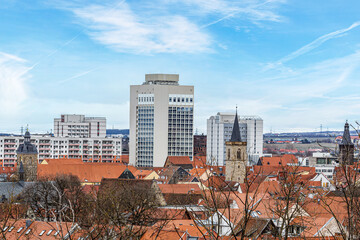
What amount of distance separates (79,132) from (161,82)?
5458cm

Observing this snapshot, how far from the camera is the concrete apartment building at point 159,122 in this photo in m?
117

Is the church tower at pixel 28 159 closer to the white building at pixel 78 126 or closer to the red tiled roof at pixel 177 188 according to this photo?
the red tiled roof at pixel 177 188

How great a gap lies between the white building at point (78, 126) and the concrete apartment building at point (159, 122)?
5128 centimetres

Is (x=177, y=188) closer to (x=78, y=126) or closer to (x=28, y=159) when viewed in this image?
(x=28, y=159)

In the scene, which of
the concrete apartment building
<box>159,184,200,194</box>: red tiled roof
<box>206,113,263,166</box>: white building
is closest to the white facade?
the concrete apartment building

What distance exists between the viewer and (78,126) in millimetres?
169000

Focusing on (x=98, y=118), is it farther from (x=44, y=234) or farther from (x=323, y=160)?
(x=44, y=234)

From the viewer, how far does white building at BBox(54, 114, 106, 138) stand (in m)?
169

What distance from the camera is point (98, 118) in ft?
573

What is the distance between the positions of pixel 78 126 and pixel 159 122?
57295 mm

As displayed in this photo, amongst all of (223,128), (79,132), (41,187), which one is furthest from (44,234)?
(79,132)

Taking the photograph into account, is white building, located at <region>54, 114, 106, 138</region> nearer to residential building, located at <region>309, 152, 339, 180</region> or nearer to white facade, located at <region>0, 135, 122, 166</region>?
white facade, located at <region>0, 135, 122, 166</region>

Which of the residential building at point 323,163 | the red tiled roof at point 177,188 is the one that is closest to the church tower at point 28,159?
the red tiled roof at point 177,188

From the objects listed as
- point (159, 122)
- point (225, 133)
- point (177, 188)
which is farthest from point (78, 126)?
point (177, 188)
